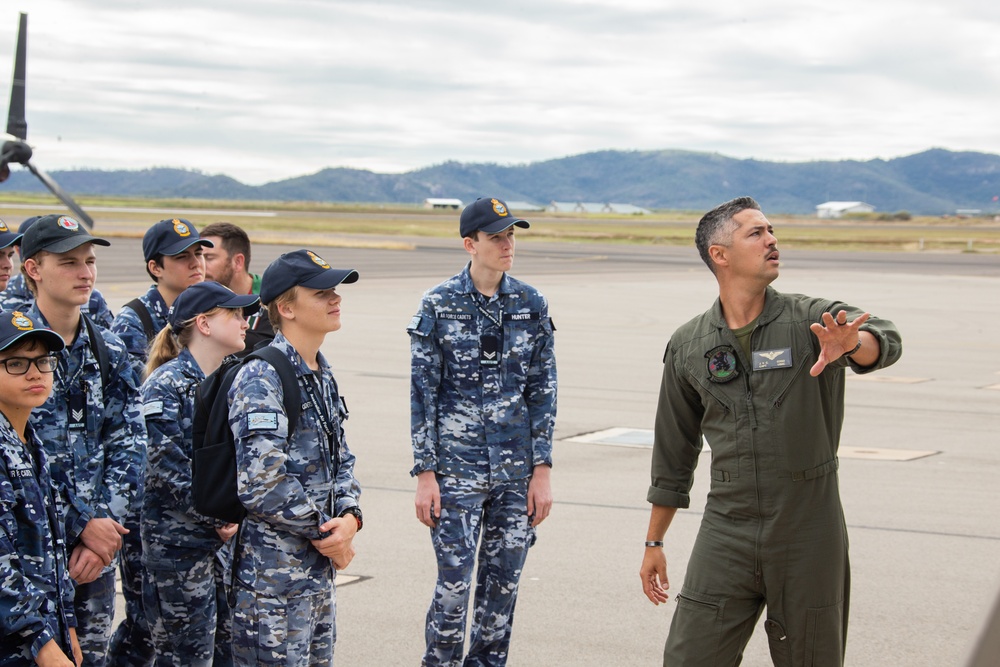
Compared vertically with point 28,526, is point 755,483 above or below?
above

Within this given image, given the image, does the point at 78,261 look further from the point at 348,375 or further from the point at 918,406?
the point at 918,406

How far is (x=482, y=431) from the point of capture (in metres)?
Answer: 5.08

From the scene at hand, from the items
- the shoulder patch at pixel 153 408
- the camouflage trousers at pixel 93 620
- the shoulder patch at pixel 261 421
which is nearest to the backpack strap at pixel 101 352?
the shoulder patch at pixel 153 408

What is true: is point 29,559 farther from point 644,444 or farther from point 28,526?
point 644,444

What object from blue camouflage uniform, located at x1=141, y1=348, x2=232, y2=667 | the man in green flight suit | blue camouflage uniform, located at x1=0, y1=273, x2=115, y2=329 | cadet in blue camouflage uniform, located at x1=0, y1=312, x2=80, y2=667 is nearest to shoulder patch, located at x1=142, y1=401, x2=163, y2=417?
blue camouflage uniform, located at x1=141, y1=348, x2=232, y2=667

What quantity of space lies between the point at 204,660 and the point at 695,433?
2373mm

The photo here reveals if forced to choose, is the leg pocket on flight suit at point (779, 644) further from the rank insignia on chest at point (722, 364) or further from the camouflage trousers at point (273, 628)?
the camouflage trousers at point (273, 628)

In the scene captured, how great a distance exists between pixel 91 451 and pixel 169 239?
1.69 meters

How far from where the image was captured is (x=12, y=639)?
337 centimetres

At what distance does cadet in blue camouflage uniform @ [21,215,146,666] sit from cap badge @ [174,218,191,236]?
108cm

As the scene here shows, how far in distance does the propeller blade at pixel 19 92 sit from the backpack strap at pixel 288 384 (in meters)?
32.3

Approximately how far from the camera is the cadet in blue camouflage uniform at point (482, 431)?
4.95 meters

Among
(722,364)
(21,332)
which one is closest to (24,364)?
(21,332)

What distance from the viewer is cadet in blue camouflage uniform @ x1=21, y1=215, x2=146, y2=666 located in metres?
4.28
